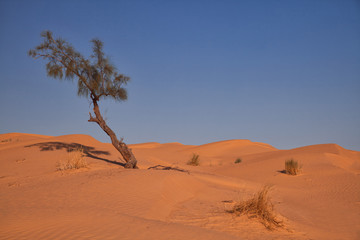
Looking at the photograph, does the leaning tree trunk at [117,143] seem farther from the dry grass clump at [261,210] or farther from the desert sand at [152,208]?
the dry grass clump at [261,210]

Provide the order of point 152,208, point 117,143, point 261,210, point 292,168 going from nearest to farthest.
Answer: point 261,210
point 152,208
point 117,143
point 292,168

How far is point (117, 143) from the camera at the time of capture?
13.4 metres

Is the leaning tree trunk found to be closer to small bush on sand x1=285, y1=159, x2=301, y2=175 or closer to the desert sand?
the desert sand

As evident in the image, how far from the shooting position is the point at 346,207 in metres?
9.22

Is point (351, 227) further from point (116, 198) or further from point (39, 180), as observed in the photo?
point (39, 180)

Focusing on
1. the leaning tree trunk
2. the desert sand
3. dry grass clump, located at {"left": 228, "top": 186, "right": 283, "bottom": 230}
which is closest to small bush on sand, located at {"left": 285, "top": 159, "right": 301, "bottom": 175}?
the desert sand

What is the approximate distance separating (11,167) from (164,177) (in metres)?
9.30

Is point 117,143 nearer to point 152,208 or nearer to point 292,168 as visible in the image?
point 152,208

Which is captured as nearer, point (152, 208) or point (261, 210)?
point (261, 210)

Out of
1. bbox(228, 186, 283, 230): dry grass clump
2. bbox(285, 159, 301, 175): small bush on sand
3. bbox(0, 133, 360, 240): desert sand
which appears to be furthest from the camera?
bbox(285, 159, 301, 175): small bush on sand

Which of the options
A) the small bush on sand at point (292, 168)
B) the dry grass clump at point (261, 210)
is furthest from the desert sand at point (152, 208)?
the small bush on sand at point (292, 168)

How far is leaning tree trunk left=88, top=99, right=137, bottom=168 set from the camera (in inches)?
522

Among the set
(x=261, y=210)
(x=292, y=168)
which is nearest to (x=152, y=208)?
(x=261, y=210)

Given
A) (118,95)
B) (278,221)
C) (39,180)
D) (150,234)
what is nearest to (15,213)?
(150,234)
